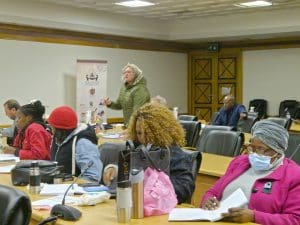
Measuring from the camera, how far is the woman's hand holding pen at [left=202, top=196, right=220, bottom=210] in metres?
2.48

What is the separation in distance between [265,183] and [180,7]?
6.64 m

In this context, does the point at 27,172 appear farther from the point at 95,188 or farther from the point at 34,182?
the point at 95,188

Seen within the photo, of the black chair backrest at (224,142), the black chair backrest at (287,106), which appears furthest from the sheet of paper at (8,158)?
the black chair backrest at (287,106)

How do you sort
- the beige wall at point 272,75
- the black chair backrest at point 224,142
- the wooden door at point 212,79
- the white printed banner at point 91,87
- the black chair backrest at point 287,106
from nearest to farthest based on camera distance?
the black chair backrest at point 224,142 < the white printed banner at point 91,87 < the black chair backrest at point 287,106 < the beige wall at point 272,75 < the wooden door at point 212,79

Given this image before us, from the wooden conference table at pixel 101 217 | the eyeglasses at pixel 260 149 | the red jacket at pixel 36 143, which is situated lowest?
the wooden conference table at pixel 101 217

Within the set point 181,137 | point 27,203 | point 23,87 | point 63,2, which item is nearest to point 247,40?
point 63,2

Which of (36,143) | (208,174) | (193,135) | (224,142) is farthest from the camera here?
(193,135)

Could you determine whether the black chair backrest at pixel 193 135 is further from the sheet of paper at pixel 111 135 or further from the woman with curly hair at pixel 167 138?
the woman with curly hair at pixel 167 138

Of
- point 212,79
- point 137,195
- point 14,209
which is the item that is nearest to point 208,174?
point 137,195

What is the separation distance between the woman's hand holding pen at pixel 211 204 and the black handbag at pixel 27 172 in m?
1.08

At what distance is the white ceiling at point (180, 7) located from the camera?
26.8ft

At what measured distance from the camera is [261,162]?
2.54 metres

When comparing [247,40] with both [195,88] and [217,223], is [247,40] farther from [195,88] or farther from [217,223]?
[217,223]

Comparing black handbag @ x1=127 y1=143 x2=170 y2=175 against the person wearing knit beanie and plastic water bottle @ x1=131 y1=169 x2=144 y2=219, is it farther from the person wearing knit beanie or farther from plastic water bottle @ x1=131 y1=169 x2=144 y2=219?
the person wearing knit beanie
